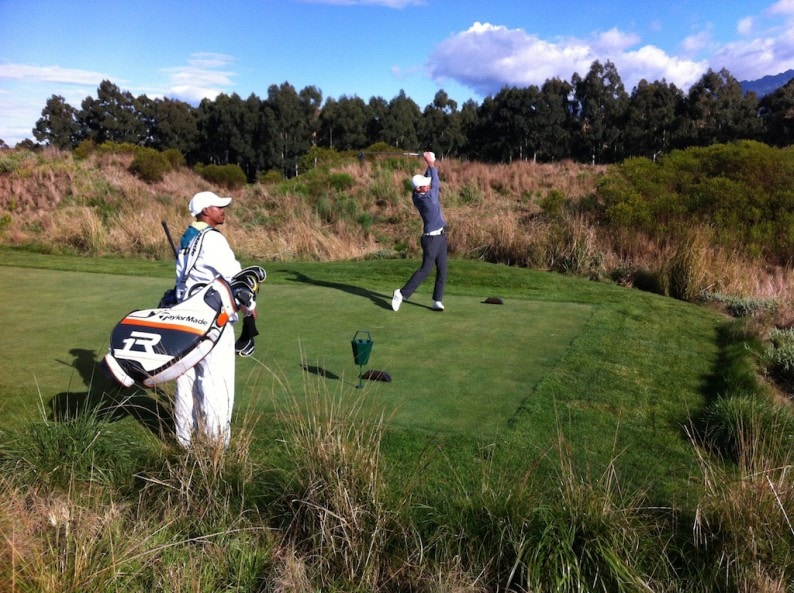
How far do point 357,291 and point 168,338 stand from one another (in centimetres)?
634

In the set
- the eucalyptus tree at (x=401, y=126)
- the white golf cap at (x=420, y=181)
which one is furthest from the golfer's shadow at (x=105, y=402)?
the eucalyptus tree at (x=401, y=126)

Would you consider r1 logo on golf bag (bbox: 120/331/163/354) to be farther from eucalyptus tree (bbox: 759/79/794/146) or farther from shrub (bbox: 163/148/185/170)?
eucalyptus tree (bbox: 759/79/794/146)

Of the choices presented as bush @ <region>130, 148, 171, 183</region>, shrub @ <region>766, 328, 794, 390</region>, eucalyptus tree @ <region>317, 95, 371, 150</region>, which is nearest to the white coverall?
shrub @ <region>766, 328, 794, 390</region>

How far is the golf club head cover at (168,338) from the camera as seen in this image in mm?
3957

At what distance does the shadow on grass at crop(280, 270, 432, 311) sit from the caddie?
467cm

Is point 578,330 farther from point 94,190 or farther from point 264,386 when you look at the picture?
point 94,190

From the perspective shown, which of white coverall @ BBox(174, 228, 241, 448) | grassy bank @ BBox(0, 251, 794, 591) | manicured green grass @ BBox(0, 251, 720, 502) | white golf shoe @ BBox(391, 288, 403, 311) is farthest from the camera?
white golf shoe @ BBox(391, 288, 403, 311)

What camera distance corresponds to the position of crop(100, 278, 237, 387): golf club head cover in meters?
3.96

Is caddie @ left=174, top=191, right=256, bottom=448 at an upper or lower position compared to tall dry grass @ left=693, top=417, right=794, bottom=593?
upper

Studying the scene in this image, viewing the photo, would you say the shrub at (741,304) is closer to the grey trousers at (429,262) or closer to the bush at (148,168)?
the grey trousers at (429,262)

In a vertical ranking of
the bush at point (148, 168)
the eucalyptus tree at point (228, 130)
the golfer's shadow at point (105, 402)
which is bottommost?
the golfer's shadow at point (105, 402)

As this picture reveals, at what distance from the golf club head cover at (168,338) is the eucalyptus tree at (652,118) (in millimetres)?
51756

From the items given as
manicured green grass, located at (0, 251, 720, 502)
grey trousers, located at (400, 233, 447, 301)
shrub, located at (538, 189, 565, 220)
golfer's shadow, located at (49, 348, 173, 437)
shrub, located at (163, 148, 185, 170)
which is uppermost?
shrub, located at (163, 148, 185, 170)

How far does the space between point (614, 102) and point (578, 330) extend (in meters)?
54.9
